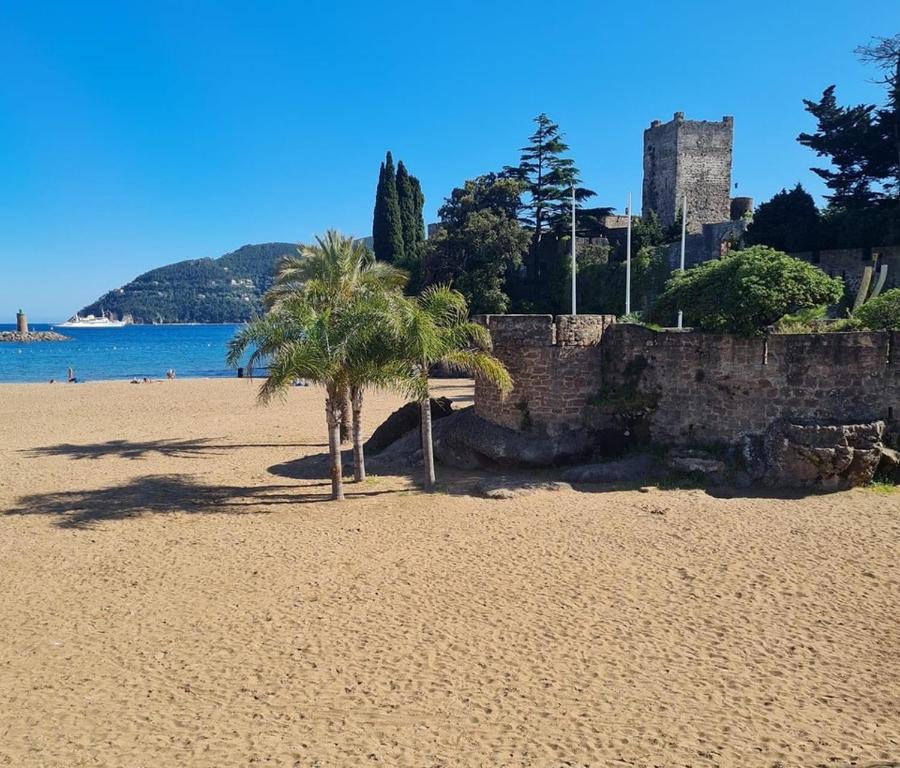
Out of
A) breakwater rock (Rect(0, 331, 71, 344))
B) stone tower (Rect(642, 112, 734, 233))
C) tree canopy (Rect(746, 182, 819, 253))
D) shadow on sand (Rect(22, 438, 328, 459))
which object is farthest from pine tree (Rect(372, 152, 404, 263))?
breakwater rock (Rect(0, 331, 71, 344))

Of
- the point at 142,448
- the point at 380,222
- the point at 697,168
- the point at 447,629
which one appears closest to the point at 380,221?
the point at 380,222

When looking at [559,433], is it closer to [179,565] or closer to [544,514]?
[544,514]

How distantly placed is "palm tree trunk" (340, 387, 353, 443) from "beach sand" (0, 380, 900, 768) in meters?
1.85

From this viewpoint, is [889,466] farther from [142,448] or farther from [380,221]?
[380,221]

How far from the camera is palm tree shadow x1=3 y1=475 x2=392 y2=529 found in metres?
11.7

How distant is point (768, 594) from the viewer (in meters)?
7.89

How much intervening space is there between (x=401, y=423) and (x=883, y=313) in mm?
10558

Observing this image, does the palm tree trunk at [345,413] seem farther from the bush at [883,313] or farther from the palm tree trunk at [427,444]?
the bush at [883,313]

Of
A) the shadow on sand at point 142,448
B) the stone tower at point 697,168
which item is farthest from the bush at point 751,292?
the stone tower at point 697,168

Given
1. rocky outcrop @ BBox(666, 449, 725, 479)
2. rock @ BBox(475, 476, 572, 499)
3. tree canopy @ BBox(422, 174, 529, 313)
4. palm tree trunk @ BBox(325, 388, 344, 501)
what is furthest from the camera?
tree canopy @ BBox(422, 174, 529, 313)

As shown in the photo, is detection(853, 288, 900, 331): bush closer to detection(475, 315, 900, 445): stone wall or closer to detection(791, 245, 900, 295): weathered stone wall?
detection(475, 315, 900, 445): stone wall

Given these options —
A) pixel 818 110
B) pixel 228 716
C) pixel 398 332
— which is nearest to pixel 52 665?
pixel 228 716

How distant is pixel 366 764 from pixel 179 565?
17.2 feet

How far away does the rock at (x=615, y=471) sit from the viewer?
499 inches
